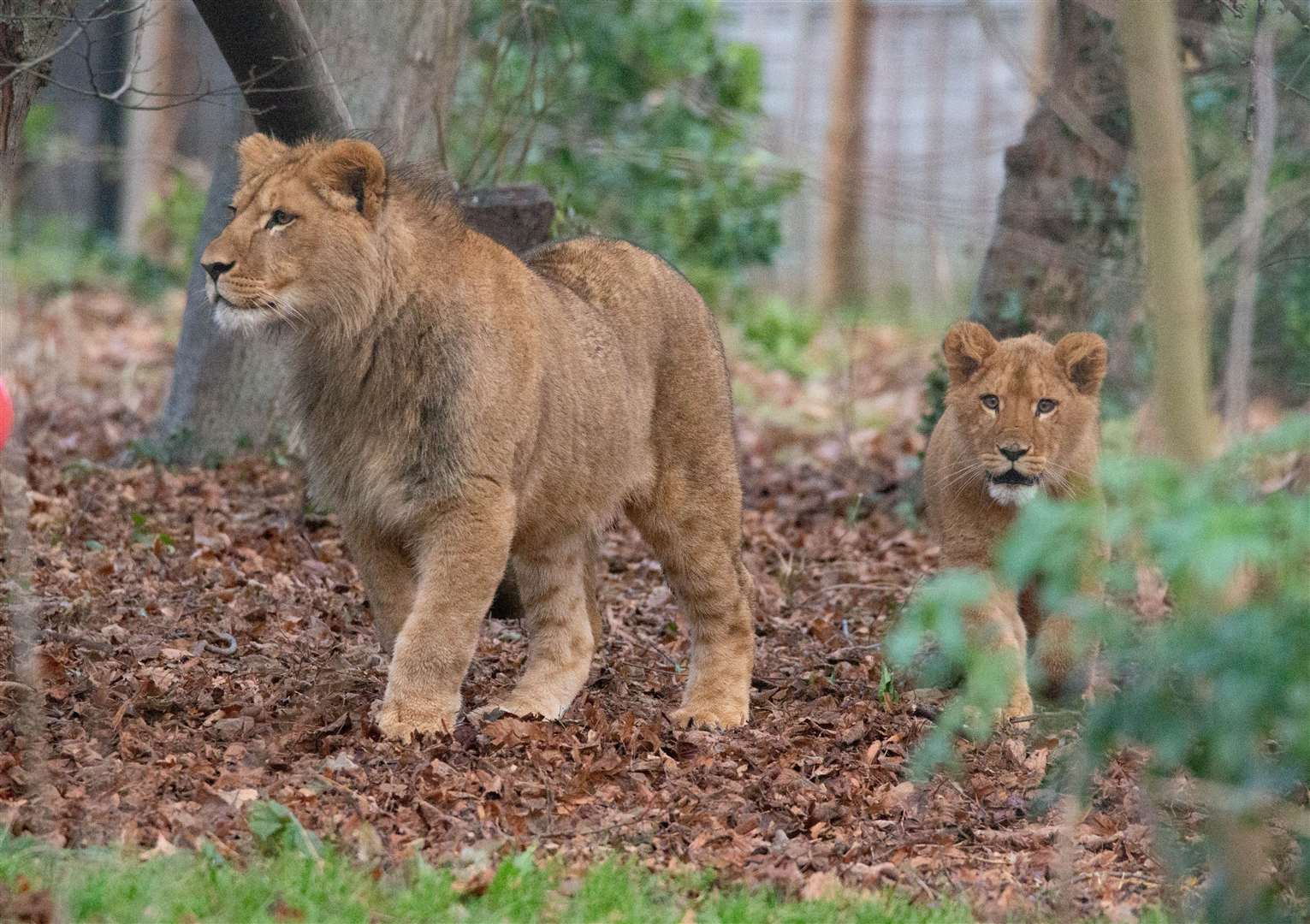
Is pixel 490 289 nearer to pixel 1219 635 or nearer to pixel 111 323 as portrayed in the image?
pixel 1219 635

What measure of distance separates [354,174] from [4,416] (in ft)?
4.31

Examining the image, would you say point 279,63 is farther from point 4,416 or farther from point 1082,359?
point 1082,359

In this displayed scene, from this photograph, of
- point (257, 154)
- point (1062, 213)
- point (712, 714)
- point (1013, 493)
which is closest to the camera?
point (257, 154)

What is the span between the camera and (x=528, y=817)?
4.75 metres

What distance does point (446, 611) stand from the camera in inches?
207

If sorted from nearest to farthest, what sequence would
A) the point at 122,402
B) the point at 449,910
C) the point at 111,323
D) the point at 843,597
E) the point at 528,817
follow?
1. the point at 449,910
2. the point at 528,817
3. the point at 843,597
4. the point at 122,402
5. the point at 111,323

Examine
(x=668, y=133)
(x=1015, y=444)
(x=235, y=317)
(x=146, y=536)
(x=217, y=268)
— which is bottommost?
(x=146, y=536)

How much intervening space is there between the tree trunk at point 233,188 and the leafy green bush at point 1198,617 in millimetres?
4125

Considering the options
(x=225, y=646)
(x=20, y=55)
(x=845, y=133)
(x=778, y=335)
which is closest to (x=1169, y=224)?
(x=20, y=55)

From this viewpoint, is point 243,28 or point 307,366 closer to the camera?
point 307,366

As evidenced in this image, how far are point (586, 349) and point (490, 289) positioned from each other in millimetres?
525

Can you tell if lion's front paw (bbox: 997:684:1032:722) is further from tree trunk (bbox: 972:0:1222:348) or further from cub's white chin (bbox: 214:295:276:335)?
tree trunk (bbox: 972:0:1222:348)

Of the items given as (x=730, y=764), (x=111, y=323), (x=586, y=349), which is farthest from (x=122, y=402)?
(x=730, y=764)

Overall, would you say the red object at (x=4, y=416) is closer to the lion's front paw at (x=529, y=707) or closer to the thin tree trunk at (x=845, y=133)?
the lion's front paw at (x=529, y=707)
